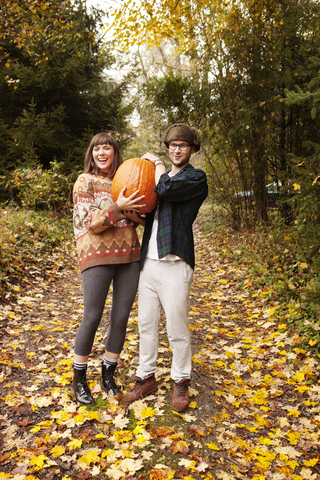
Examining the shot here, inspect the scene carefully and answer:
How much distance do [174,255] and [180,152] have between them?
0.78m

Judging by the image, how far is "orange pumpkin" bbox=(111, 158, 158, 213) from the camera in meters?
2.35

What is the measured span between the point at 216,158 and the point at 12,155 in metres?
5.19

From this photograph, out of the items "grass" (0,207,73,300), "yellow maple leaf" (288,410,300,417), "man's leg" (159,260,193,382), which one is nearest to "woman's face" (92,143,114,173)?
"man's leg" (159,260,193,382)

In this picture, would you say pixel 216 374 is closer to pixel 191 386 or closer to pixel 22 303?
pixel 191 386

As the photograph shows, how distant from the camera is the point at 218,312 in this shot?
495 centimetres

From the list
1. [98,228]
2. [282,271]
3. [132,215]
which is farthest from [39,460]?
[282,271]

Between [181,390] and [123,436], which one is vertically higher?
[181,390]

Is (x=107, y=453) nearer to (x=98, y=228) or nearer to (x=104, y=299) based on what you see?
(x=104, y=299)

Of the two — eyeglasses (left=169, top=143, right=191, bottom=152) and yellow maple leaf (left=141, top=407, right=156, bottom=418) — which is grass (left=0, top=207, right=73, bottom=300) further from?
eyeglasses (left=169, top=143, right=191, bottom=152)

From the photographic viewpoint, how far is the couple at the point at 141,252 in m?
2.42

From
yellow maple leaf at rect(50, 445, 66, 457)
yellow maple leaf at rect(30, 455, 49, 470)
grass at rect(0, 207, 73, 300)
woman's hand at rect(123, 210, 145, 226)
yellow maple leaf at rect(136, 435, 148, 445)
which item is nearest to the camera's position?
yellow maple leaf at rect(30, 455, 49, 470)

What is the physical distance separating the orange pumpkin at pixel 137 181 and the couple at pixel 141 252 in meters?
0.05

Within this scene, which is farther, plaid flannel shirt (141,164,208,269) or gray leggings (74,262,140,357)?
gray leggings (74,262,140,357)

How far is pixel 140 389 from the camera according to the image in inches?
108
